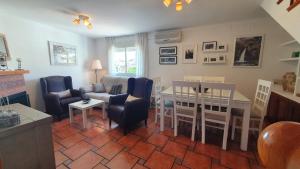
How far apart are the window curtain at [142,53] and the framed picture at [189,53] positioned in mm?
Result: 1145

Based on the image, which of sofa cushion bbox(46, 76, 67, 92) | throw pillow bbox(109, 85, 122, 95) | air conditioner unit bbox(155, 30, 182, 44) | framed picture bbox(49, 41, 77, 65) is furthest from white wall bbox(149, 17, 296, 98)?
sofa cushion bbox(46, 76, 67, 92)

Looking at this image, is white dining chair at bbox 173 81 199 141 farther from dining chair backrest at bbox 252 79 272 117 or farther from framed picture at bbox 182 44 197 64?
framed picture at bbox 182 44 197 64

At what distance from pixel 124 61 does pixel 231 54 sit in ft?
10.5

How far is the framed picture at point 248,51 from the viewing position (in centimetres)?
290

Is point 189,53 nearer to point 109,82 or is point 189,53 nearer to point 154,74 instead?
point 154,74

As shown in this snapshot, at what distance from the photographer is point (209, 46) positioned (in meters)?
3.32

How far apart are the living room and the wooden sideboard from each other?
0.06 ft

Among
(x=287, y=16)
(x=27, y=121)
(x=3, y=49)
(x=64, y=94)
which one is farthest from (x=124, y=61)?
(x=287, y=16)

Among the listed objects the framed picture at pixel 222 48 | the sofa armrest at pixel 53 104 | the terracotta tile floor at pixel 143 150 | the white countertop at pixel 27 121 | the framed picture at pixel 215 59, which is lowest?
the terracotta tile floor at pixel 143 150

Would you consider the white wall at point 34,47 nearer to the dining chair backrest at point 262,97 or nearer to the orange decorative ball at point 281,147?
the orange decorative ball at point 281,147

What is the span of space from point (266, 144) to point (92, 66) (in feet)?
15.6

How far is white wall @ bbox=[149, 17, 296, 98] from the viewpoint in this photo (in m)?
2.79

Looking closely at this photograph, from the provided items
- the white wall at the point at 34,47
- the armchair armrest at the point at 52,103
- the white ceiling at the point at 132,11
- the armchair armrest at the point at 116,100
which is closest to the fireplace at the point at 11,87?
the armchair armrest at the point at 52,103

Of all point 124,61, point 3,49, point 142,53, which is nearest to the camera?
point 3,49
